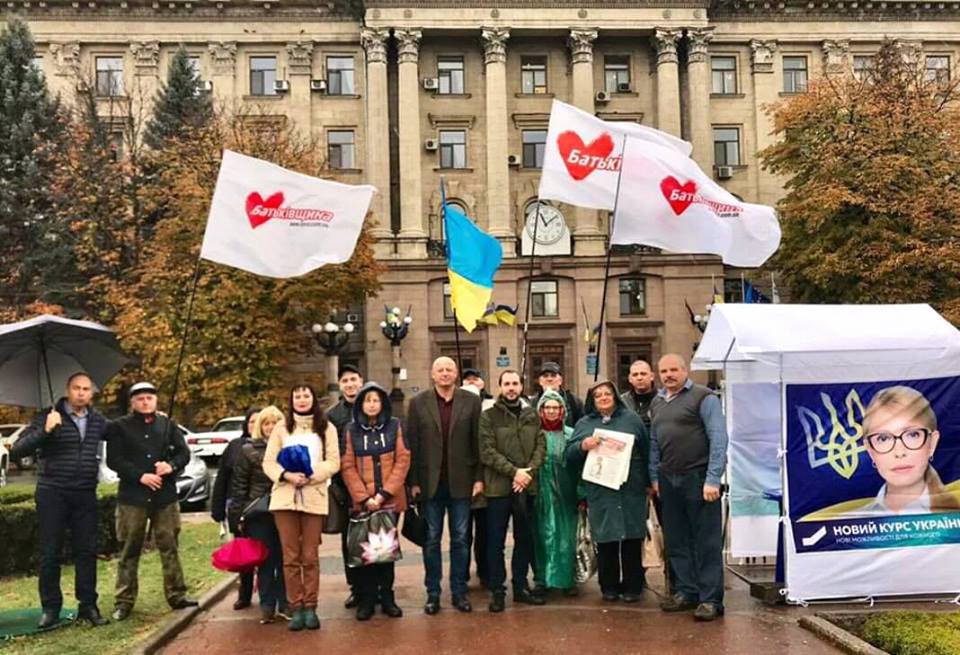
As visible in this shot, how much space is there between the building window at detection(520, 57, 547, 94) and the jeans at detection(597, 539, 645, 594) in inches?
1518

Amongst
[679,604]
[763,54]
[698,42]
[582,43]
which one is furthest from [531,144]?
[679,604]

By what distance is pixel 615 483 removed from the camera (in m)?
8.42

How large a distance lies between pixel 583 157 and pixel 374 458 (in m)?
4.88

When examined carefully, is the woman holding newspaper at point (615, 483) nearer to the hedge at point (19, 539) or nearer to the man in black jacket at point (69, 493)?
the man in black jacket at point (69, 493)

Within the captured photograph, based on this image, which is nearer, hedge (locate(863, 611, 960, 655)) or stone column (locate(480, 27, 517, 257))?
hedge (locate(863, 611, 960, 655))

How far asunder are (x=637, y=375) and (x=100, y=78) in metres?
41.7

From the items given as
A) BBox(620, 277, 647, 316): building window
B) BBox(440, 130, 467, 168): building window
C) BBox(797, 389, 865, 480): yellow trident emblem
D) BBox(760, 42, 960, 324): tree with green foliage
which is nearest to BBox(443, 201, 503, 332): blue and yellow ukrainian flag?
BBox(797, 389, 865, 480): yellow trident emblem

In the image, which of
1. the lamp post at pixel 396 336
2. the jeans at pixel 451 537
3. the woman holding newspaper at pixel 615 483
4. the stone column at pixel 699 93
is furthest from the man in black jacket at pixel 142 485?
the stone column at pixel 699 93

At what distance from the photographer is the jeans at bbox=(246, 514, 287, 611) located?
27.3ft

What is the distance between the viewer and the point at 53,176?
3391 centimetres

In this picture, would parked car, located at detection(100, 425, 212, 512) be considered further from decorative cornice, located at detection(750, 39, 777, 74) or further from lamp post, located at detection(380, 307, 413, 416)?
decorative cornice, located at detection(750, 39, 777, 74)

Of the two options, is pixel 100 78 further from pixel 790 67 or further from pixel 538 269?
pixel 790 67

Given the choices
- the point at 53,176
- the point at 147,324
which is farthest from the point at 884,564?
the point at 53,176

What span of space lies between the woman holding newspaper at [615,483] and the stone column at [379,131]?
33888 mm
